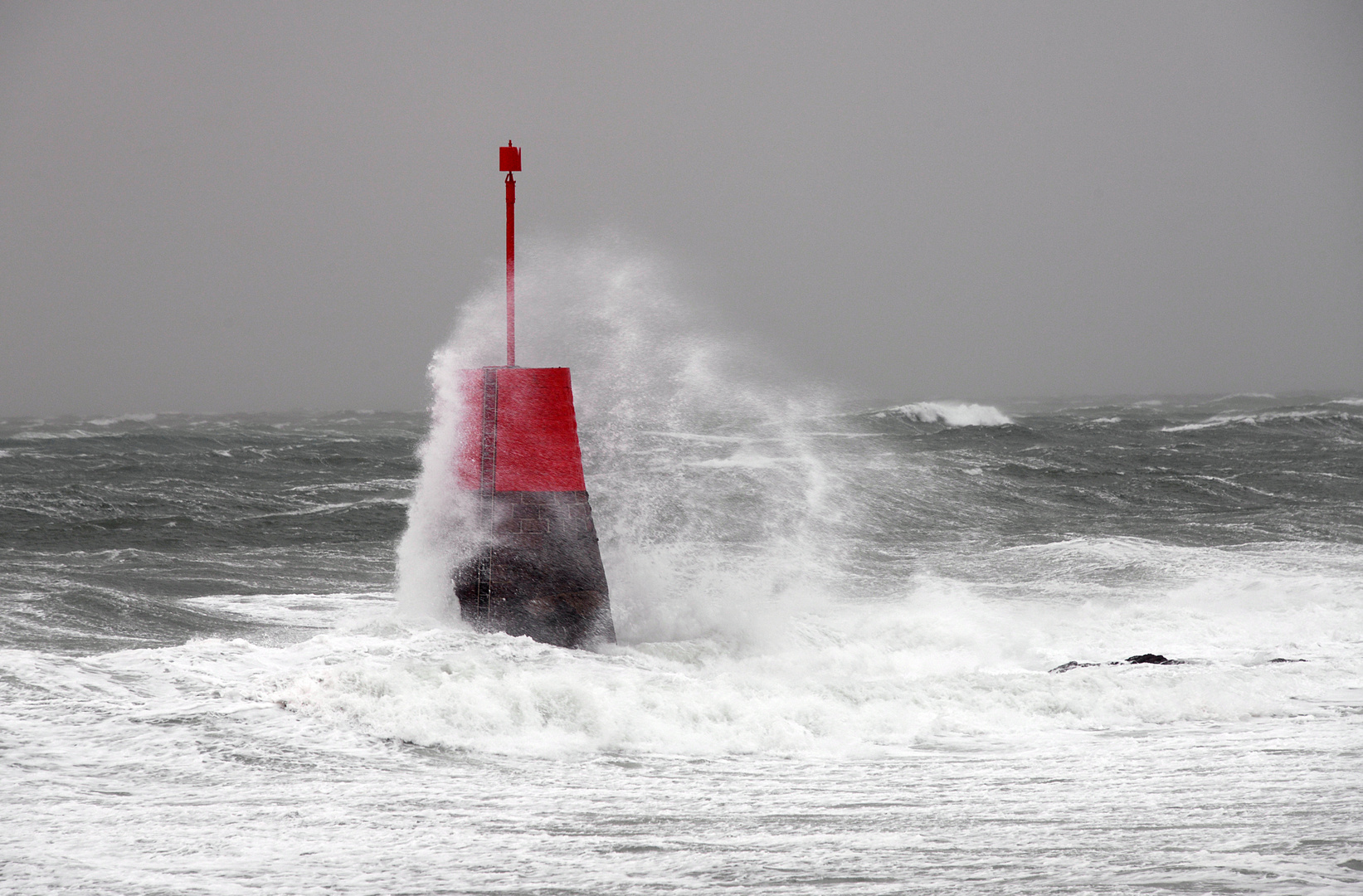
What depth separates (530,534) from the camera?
6.80 m

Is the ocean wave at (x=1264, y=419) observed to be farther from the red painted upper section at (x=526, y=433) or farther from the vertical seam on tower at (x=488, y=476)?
the vertical seam on tower at (x=488, y=476)

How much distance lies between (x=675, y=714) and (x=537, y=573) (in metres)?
1.72

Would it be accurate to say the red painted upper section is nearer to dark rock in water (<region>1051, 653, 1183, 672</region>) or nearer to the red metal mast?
the red metal mast

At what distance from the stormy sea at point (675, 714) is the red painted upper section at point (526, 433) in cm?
43

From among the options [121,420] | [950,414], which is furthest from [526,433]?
[121,420]

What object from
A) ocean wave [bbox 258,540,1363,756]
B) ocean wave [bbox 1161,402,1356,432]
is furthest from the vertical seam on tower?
ocean wave [bbox 1161,402,1356,432]

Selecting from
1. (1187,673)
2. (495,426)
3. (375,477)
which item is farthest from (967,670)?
(375,477)

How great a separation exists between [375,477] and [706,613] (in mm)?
13357

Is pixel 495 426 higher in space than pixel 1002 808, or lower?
higher

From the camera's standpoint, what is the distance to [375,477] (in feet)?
65.1

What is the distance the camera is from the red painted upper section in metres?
6.95

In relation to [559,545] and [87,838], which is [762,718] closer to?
[559,545]

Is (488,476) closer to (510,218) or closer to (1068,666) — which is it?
(510,218)

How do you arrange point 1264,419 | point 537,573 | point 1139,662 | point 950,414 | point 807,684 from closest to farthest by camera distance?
point 807,684
point 537,573
point 1139,662
point 1264,419
point 950,414
